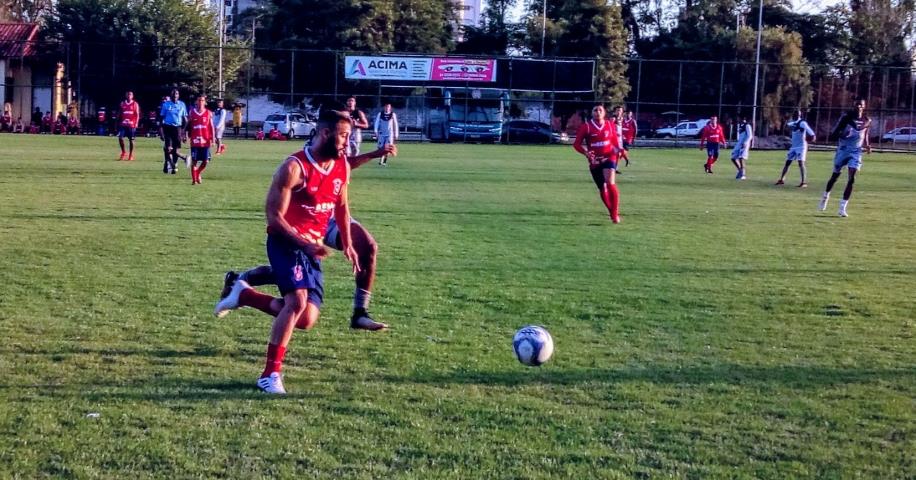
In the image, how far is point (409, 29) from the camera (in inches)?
2657

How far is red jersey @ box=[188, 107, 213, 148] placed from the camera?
21031 millimetres

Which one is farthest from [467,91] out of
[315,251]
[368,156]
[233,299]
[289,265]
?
[315,251]

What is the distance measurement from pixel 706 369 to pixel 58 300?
208 inches

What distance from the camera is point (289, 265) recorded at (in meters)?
6.12

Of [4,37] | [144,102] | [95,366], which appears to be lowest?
[95,366]


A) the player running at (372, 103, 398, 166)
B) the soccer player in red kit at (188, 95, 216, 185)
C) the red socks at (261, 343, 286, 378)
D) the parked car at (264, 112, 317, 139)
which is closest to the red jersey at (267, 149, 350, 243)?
the red socks at (261, 343, 286, 378)

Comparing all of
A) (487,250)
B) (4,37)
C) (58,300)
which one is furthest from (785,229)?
(4,37)

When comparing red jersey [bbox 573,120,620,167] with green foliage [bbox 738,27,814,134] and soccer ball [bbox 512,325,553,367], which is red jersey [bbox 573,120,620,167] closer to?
Answer: soccer ball [bbox 512,325,553,367]

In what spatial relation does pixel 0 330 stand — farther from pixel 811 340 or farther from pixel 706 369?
pixel 811 340

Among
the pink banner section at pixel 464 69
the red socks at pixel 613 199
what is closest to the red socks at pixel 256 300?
the red socks at pixel 613 199

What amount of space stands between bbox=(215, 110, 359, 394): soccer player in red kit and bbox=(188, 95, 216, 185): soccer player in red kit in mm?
15341

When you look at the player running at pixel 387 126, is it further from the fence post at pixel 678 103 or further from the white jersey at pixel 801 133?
the fence post at pixel 678 103

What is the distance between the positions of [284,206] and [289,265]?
361 millimetres

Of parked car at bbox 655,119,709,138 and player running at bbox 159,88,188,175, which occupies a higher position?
parked car at bbox 655,119,709,138
